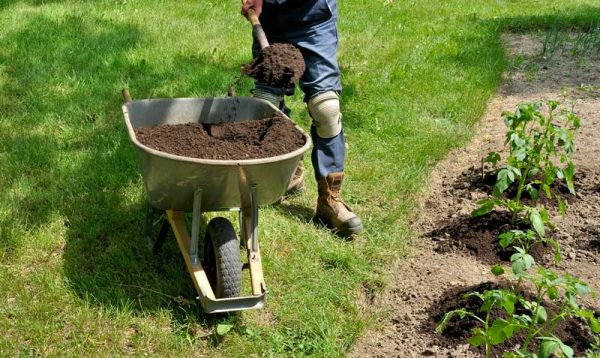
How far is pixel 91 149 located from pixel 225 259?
1918 millimetres

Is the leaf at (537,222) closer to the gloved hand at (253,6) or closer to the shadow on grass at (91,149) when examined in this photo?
the shadow on grass at (91,149)

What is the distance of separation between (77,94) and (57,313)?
8.67ft

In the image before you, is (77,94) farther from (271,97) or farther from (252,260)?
(252,260)

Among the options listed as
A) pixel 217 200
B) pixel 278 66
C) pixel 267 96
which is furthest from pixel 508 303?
pixel 267 96

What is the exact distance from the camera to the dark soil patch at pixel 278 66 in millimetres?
3084

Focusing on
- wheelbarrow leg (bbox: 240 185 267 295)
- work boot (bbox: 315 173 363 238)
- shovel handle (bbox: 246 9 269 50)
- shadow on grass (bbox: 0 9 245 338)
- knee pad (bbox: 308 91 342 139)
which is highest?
shovel handle (bbox: 246 9 269 50)

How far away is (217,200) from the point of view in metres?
2.89

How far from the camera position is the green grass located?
297cm

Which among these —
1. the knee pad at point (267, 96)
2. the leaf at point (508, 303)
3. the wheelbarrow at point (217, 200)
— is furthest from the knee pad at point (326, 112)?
the leaf at point (508, 303)

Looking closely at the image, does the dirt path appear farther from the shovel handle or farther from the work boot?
the shovel handle

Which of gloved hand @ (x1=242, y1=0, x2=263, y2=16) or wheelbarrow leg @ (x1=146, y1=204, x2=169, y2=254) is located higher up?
gloved hand @ (x1=242, y1=0, x2=263, y2=16)

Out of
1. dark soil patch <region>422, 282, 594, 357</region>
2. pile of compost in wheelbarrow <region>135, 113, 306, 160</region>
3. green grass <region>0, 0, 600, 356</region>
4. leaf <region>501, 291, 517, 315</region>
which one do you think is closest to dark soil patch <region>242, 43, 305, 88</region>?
pile of compost in wheelbarrow <region>135, 113, 306, 160</region>

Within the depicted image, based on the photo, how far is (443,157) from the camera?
4887mm

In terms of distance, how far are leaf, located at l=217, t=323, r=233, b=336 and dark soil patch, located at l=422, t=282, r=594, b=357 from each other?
34.0 inches
